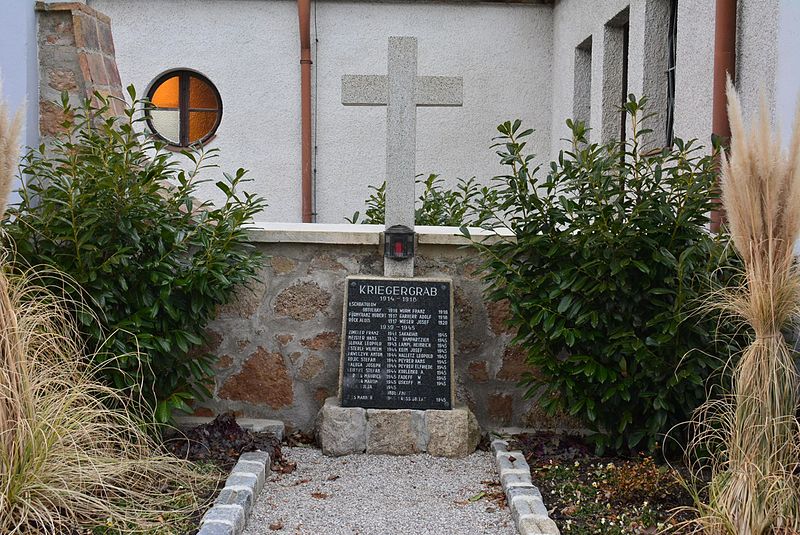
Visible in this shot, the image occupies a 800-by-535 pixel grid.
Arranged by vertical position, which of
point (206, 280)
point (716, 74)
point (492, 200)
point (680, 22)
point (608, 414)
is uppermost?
point (680, 22)

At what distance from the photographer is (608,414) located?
425 cm

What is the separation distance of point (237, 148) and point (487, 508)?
20.9ft

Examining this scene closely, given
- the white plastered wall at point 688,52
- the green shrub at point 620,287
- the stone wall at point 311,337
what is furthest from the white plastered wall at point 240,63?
the green shrub at point 620,287

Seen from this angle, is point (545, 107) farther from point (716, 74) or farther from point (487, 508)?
point (487, 508)

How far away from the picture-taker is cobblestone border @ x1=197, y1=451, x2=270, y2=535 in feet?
10.9

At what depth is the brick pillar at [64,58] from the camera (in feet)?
A: 15.6

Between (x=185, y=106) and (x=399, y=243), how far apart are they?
555 cm

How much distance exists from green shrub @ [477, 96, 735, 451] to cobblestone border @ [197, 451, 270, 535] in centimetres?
135

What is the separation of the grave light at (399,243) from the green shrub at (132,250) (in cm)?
71

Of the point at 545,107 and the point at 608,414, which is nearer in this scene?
the point at 608,414

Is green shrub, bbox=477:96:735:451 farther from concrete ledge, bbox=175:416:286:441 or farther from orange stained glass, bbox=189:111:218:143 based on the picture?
orange stained glass, bbox=189:111:218:143

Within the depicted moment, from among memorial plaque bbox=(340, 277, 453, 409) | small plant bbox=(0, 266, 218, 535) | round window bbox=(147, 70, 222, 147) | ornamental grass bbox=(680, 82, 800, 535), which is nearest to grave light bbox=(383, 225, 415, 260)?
memorial plaque bbox=(340, 277, 453, 409)

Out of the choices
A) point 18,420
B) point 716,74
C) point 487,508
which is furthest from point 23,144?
point 716,74

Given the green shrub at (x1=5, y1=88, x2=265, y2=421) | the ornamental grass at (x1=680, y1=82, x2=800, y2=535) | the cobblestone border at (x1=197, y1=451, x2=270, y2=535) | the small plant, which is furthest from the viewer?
the green shrub at (x1=5, y1=88, x2=265, y2=421)
